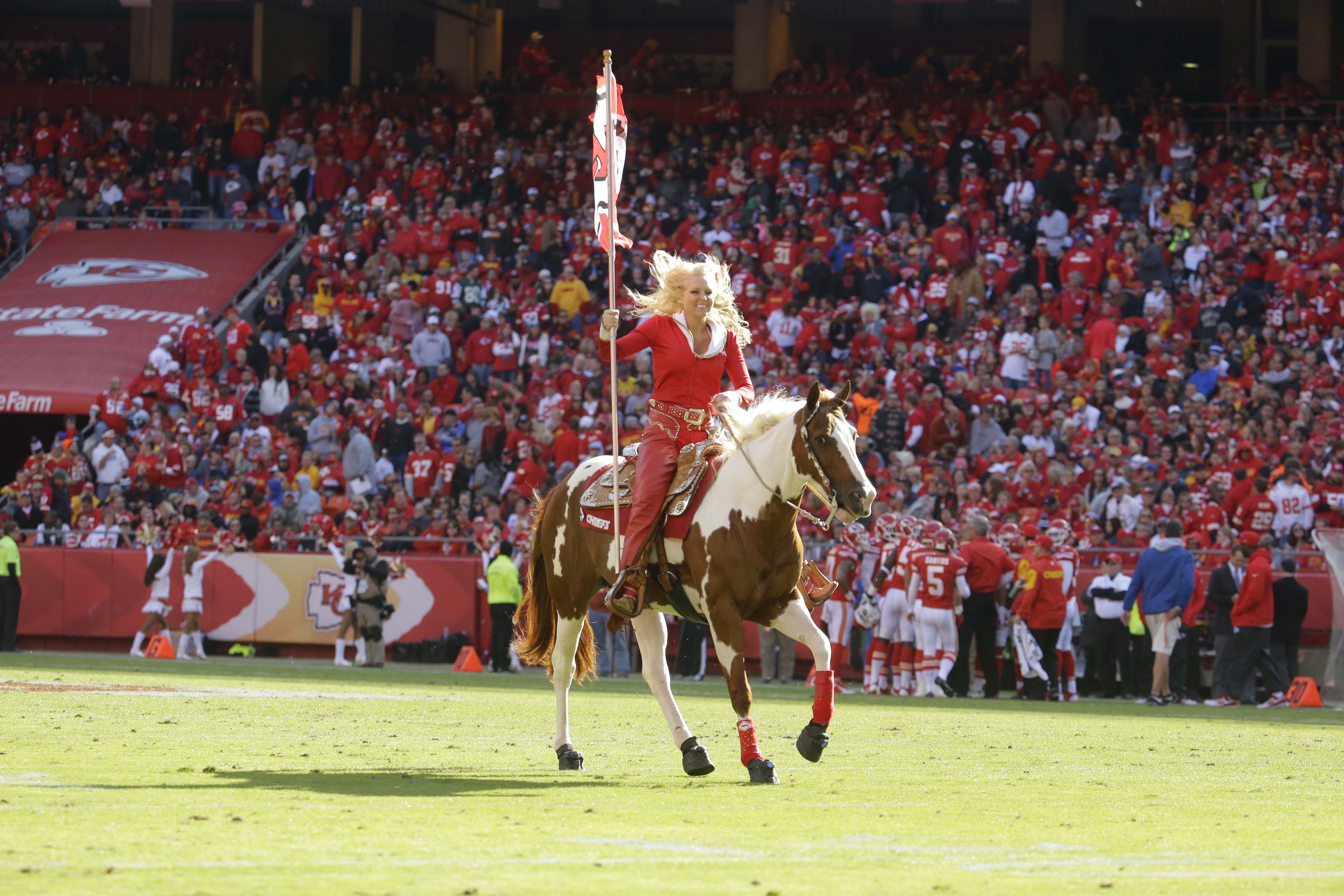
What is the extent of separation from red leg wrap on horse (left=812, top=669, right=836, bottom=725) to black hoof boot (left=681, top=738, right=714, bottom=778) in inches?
24.9

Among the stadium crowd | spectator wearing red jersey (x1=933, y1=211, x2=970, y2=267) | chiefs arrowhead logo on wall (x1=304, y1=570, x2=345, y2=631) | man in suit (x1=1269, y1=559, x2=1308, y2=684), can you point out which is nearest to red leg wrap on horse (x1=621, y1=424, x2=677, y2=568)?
man in suit (x1=1269, y1=559, x2=1308, y2=684)

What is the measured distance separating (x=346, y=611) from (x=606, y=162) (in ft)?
44.9

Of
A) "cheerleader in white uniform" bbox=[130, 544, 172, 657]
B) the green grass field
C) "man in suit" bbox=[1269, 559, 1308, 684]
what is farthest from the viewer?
"cheerleader in white uniform" bbox=[130, 544, 172, 657]

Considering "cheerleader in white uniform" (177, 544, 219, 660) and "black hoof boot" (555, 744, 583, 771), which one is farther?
"cheerleader in white uniform" (177, 544, 219, 660)

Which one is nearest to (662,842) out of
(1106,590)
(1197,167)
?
(1106,590)

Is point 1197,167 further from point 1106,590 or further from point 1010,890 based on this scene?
point 1010,890

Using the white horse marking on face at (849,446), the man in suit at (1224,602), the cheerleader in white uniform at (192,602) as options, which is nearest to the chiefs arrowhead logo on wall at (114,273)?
the cheerleader in white uniform at (192,602)

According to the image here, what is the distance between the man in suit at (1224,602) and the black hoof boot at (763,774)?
1228 cm

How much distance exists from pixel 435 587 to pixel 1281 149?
15826 mm

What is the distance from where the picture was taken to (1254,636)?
66.3 feet

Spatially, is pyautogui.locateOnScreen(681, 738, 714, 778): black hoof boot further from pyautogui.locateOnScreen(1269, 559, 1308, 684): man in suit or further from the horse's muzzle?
pyautogui.locateOnScreen(1269, 559, 1308, 684): man in suit

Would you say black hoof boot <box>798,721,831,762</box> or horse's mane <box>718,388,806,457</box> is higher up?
horse's mane <box>718,388,806,457</box>

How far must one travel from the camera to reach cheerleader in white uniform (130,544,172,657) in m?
25.3

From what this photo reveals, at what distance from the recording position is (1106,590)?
21.4 meters
